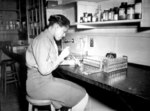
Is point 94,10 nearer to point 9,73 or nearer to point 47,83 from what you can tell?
point 47,83

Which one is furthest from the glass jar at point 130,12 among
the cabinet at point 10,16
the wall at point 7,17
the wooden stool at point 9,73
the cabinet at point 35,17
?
the wall at point 7,17

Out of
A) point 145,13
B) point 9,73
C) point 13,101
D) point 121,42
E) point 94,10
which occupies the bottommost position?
point 13,101

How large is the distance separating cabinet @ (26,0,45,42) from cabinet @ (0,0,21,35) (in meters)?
1.36

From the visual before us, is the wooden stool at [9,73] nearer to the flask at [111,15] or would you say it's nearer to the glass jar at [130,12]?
the flask at [111,15]

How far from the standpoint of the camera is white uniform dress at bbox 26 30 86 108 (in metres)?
1.71

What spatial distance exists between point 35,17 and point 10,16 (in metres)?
2.13

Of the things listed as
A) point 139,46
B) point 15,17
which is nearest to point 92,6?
point 139,46

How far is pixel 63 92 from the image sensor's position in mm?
1776

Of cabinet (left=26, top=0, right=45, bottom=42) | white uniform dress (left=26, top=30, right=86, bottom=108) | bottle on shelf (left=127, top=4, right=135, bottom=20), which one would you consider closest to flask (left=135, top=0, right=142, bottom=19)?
bottle on shelf (left=127, top=4, right=135, bottom=20)

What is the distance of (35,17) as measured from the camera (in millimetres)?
4137

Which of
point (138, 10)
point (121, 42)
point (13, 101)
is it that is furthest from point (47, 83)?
point (13, 101)

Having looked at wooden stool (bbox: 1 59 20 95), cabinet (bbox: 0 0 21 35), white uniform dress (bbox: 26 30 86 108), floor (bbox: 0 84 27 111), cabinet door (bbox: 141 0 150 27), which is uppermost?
cabinet (bbox: 0 0 21 35)

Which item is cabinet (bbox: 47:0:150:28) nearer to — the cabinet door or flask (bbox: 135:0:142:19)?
the cabinet door

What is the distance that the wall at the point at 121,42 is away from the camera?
2000 mm
